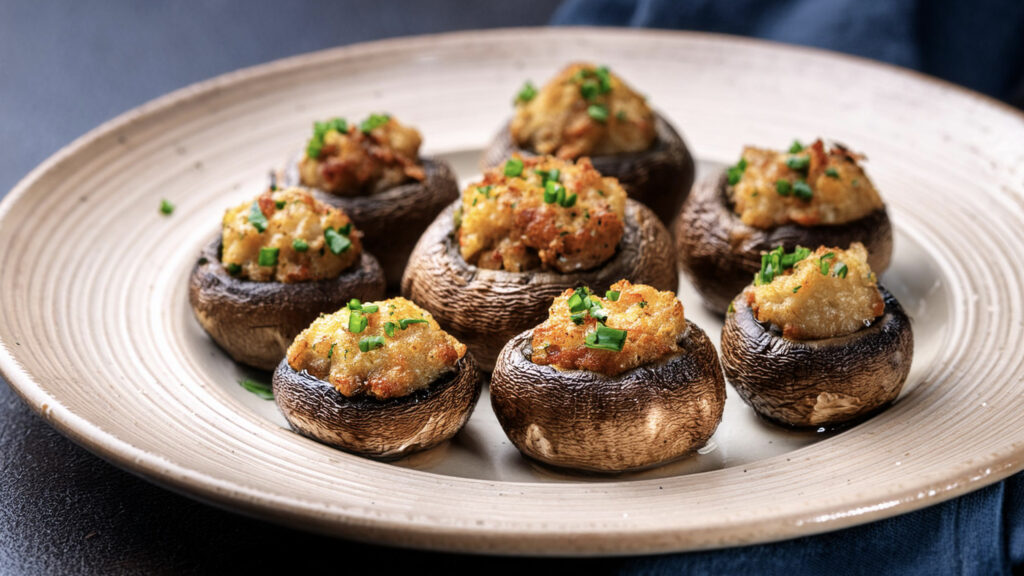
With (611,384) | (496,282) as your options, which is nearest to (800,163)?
(496,282)

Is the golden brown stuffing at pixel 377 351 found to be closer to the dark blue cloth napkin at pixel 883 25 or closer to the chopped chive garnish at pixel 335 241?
the chopped chive garnish at pixel 335 241

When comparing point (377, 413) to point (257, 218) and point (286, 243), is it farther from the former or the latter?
point (257, 218)

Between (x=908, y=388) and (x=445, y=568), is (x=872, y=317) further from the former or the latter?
(x=445, y=568)

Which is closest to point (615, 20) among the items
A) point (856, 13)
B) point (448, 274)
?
point (856, 13)

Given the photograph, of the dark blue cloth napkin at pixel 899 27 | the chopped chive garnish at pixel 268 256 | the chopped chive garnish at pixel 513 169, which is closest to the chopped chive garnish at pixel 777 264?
the chopped chive garnish at pixel 513 169

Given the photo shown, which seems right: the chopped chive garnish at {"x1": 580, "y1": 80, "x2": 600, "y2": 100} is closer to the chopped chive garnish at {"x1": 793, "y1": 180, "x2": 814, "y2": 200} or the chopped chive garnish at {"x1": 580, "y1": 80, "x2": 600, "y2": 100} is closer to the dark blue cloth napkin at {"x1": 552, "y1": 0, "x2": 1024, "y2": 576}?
the chopped chive garnish at {"x1": 793, "y1": 180, "x2": 814, "y2": 200}

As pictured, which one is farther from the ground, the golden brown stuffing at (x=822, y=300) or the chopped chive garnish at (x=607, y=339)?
the chopped chive garnish at (x=607, y=339)
